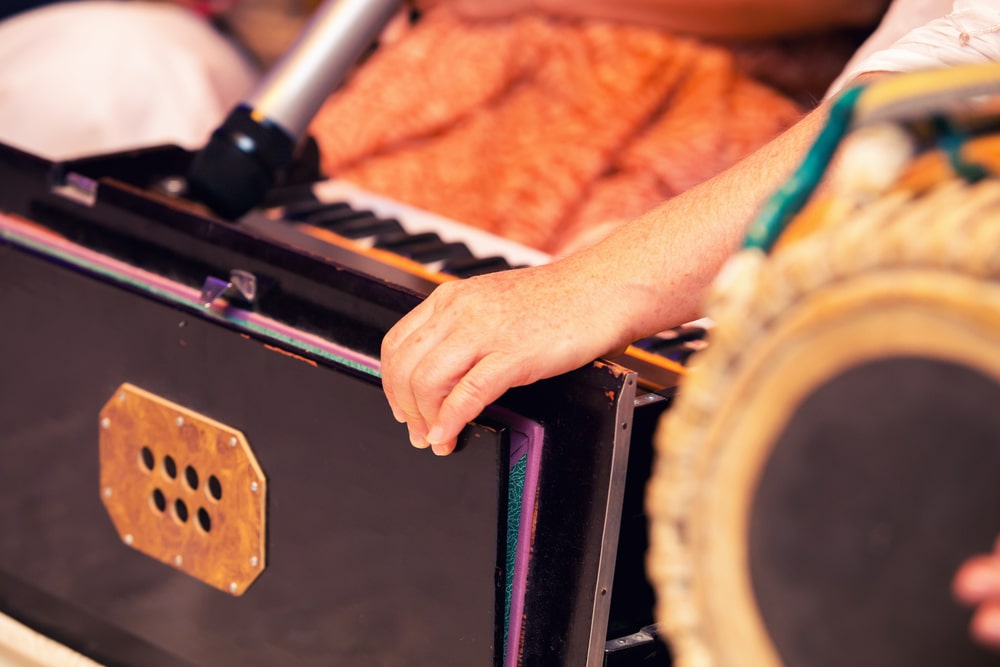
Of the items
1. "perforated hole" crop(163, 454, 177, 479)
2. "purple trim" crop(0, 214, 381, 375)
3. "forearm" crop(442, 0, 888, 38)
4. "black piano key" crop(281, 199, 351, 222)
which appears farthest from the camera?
"forearm" crop(442, 0, 888, 38)

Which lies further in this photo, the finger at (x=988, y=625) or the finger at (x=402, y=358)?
the finger at (x=402, y=358)

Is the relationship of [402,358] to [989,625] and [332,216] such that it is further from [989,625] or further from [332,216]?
[332,216]

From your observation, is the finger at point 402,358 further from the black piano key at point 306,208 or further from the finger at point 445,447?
the black piano key at point 306,208

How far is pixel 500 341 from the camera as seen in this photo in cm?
61

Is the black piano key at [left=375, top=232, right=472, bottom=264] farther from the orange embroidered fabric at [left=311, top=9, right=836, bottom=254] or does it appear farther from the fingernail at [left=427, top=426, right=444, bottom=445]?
the fingernail at [left=427, top=426, right=444, bottom=445]

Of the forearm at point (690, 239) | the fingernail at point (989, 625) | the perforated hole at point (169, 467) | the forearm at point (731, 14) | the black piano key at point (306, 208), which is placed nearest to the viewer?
the fingernail at point (989, 625)

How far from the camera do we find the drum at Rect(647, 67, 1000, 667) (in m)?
0.34

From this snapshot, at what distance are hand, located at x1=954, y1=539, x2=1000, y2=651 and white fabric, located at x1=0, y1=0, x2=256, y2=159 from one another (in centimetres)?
123

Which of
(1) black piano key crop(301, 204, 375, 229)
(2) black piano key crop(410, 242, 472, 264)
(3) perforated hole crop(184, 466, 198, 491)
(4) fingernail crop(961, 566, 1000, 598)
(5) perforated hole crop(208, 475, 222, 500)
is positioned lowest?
(4) fingernail crop(961, 566, 1000, 598)

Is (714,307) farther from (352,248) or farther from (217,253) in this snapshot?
(352,248)

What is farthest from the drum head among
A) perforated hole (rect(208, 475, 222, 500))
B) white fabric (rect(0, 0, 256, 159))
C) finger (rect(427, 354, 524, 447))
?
white fabric (rect(0, 0, 256, 159))

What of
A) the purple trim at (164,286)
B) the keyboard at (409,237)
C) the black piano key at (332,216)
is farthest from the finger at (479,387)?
the black piano key at (332,216)

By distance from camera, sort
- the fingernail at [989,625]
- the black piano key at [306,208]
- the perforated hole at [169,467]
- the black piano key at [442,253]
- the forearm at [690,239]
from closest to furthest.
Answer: the fingernail at [989,625], the forearm at [690,239], the perforated hole at [169,467], the black piano key at [442,253], the black piano key at [306,208]

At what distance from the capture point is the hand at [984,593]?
329 millimetres
